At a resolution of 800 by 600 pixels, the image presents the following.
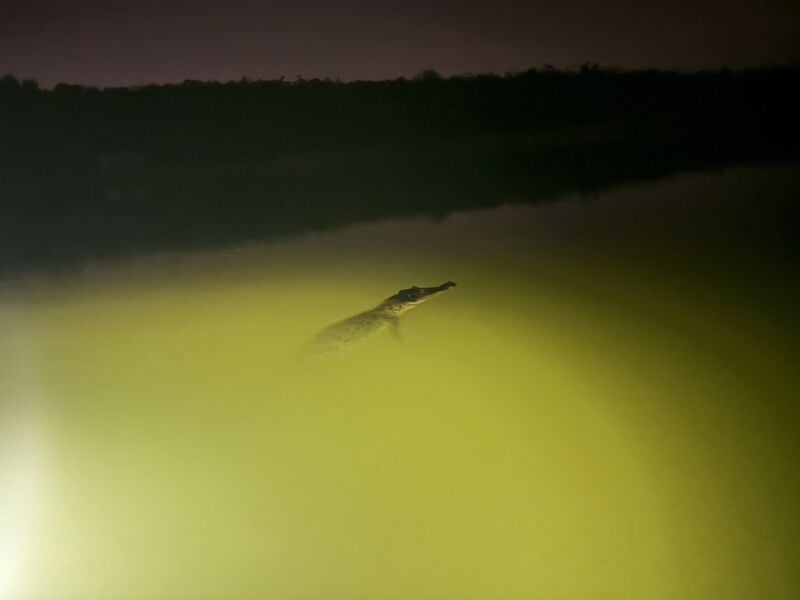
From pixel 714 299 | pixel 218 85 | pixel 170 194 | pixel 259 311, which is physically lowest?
pixel 714 299

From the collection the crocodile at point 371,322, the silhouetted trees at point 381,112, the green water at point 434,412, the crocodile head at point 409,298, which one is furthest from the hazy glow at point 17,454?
the crocodile head at point 409,298

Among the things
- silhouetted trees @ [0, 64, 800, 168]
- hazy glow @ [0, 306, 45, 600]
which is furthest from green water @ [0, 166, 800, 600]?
silhouetted trees @ [0, 64, 800, 168]

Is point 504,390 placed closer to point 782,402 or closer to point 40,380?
point 782,402

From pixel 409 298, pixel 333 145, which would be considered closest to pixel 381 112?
pixel 333 145

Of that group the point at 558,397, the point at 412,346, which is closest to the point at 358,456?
the point at 412,346

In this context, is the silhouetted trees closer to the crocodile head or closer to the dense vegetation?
the dense vegetation

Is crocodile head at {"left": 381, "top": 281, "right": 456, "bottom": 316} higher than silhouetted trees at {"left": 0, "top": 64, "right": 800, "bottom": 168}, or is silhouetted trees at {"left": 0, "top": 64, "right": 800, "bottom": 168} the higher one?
silhouetted trees at {"left": 0, "top": 64, "right": 800, "bottom": 168}

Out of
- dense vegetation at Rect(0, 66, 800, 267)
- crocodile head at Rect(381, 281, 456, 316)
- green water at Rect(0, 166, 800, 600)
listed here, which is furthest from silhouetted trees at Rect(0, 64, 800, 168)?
crocodile head at Rect(381, 281, 456, 316)
